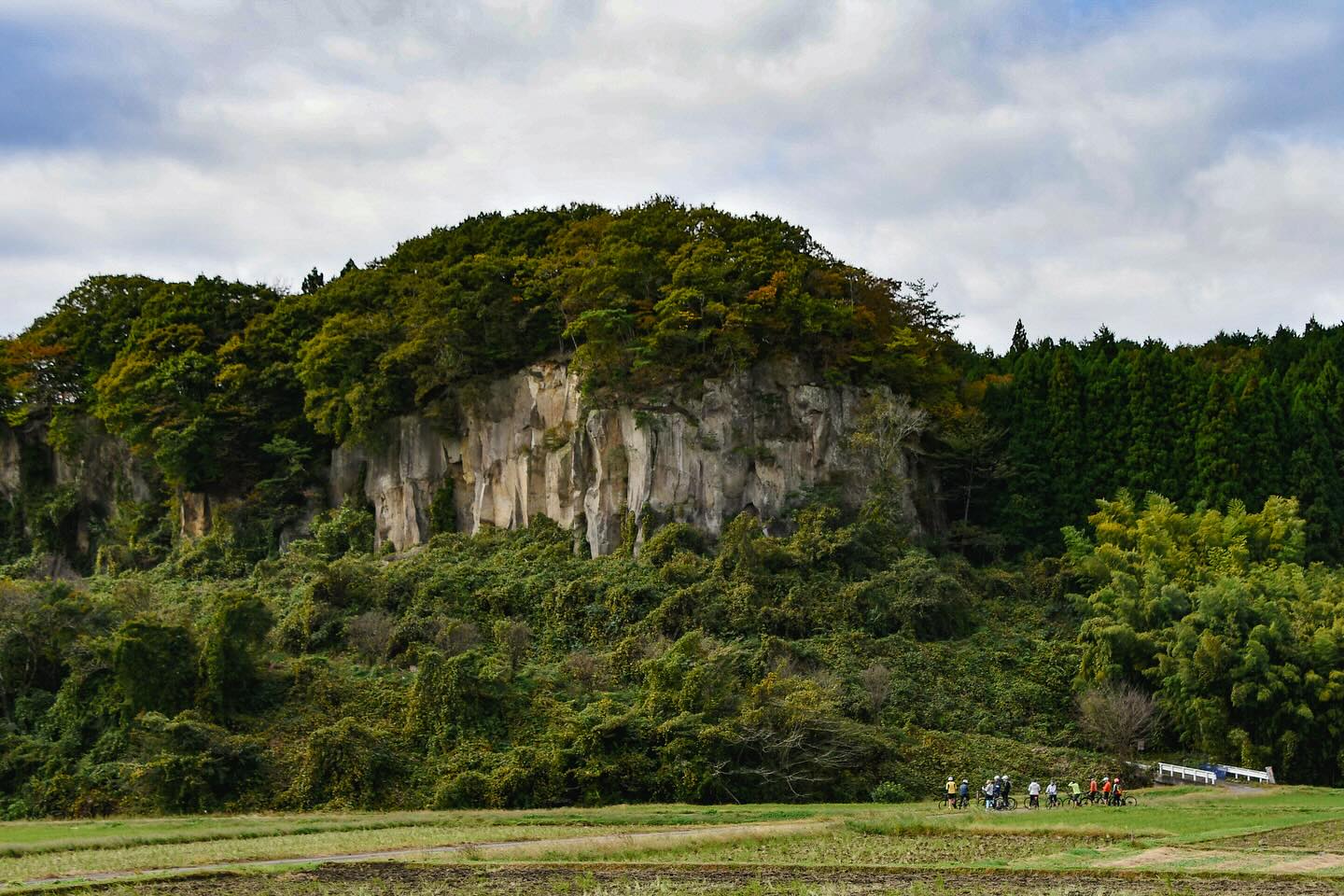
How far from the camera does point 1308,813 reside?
3388 centimetres

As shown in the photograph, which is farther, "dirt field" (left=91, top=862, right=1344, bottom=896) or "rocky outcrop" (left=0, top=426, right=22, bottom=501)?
"rocky outcrop" (left=0, top=426, right=22, bottom=501)

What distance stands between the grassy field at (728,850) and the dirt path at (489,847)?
7cm

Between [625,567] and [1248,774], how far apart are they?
22.8 m

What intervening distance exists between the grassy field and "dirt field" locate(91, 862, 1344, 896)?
0.06 meters

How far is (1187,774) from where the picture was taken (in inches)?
1727

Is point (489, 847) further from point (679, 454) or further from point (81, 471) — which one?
point (81, 471)

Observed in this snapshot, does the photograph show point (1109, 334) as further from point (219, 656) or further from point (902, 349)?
point (219, 656)

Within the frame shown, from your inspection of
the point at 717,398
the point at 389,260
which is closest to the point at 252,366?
the point at 389,260

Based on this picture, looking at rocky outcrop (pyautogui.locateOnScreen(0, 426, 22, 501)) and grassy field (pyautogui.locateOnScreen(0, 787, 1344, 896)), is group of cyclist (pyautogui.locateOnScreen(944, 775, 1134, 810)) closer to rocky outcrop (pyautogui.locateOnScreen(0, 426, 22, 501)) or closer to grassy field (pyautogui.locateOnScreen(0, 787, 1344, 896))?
grassy field (pyautogui.locateOnScreen(0, 787, 1344, 896))

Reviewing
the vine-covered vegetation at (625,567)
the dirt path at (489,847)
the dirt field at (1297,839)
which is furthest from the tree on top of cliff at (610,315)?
the dirt field at (1297,839)

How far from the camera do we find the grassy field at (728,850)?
24.9 m

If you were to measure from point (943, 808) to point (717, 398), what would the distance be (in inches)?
913

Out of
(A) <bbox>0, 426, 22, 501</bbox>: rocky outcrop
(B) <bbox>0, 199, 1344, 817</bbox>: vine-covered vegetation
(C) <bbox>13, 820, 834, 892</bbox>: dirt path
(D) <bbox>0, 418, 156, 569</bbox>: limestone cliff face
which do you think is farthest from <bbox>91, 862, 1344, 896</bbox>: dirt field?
(A) <bbox>0, 426, 22, 501</bbox>: rocky outcrop

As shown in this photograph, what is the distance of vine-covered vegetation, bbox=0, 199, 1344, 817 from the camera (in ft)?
144
